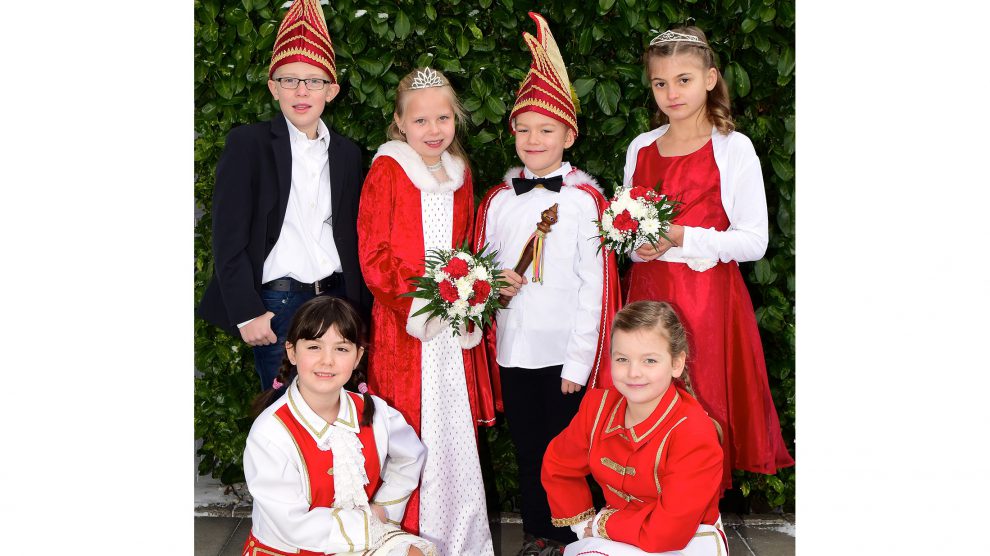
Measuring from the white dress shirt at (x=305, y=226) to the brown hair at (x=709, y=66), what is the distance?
1.42 metres

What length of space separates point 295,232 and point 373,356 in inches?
23.7

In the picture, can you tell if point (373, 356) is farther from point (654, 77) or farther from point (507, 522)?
point (654, 77)

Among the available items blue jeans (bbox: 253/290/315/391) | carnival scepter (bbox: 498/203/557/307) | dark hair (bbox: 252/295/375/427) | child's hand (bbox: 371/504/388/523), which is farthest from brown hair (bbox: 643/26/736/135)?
child's hand (bbox: 371/504/388/523)

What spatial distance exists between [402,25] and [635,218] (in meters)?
1.56

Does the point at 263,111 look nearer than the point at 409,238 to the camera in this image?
No

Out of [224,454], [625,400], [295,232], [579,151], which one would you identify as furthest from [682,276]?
[224,454]

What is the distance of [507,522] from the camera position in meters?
4.61

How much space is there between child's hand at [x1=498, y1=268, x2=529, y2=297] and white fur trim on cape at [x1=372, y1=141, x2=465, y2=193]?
0.45 meters

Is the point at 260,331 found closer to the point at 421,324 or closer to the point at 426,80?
the point at 421,324

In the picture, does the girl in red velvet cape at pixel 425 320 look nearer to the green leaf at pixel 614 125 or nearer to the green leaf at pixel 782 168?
the green leaf at pixel 614 125

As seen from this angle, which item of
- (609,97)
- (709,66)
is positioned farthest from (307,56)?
(709,66)

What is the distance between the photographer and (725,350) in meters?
3.71

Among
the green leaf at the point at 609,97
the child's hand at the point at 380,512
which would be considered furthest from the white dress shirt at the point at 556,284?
the child's hand at the point at 380,512

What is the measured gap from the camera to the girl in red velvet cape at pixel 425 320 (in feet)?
12.3
